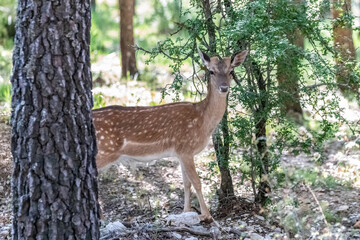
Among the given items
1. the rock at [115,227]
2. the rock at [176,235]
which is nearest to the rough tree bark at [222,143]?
the rock at [176,235]

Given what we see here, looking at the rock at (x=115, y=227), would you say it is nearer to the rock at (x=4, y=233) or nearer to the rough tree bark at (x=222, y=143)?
the rock at (x=4, y=233)

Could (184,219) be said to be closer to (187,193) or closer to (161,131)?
(187,193)

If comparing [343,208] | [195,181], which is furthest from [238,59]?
[343,208]

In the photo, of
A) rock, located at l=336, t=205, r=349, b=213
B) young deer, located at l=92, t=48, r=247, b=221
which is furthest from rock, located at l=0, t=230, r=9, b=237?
rock, located at l=336, t=205, r=349, b=213

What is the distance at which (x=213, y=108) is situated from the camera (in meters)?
7.15

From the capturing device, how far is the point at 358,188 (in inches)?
312

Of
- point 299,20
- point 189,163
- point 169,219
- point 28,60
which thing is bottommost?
point 169,219

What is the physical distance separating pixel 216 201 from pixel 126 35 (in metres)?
7.34

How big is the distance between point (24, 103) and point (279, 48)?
2630 mm

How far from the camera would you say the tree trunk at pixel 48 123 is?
4121 mm

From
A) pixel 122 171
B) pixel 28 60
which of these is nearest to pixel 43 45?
pixel 28 60

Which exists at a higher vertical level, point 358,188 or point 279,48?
point 279,48

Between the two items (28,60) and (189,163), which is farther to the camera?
(189,163)

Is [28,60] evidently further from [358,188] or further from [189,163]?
[358,188]
